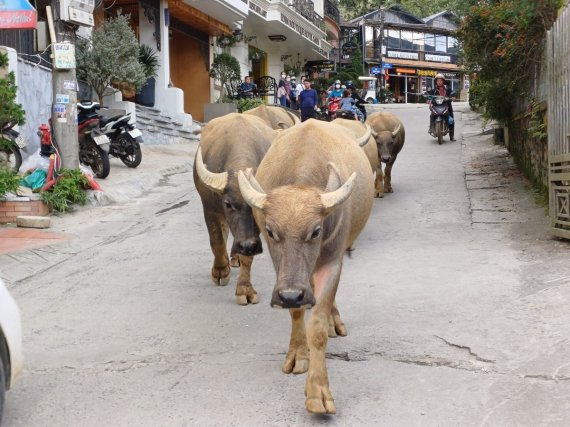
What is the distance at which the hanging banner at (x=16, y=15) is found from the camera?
9.40 metres

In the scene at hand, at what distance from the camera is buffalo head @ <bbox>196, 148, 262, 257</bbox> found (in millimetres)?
5344

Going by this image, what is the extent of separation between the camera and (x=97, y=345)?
5121 mm

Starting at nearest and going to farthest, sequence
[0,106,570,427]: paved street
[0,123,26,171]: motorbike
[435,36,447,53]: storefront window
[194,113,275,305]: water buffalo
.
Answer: [0,106,570,427]: paved street, [194,113,275,305]: water buffalo, [0,123,26,171]: motorbike, [435,36,447,53]: storefront window

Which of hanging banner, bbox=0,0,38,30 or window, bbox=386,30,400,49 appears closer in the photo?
→ hanging banner, bbox=0,0,38,30

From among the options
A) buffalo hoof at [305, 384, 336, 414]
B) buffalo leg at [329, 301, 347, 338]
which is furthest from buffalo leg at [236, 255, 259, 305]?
buffalo hoof at [305, 384, 336, 414]

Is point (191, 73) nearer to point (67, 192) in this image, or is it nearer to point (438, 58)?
point (67, 192)

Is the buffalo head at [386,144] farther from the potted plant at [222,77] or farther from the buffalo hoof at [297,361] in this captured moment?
the potted plant at [222,77]

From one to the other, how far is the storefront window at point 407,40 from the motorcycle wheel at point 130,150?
134 ft

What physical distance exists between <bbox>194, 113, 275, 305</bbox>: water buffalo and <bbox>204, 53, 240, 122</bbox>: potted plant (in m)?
15.5

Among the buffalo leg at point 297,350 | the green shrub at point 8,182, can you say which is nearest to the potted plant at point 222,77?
the green shrub at point 8,182

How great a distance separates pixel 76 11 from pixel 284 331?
254 inches

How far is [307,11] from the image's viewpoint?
31.2 meters

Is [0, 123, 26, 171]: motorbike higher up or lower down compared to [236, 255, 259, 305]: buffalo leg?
higher up

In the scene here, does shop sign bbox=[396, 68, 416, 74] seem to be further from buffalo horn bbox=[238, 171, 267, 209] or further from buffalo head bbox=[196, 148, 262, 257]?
buffalo horn bbox=[238, 171, 267, 209]
